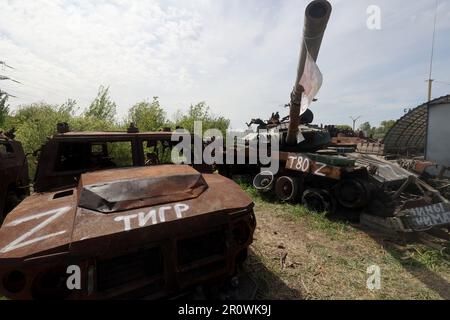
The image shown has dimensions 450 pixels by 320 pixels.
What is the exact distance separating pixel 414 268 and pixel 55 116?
1546cm

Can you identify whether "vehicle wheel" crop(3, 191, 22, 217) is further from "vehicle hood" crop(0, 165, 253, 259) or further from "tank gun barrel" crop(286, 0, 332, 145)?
"tank gun barrel" crop(286, 0, 332, 145)

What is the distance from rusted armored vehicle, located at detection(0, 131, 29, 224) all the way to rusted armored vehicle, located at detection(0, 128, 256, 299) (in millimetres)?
3331

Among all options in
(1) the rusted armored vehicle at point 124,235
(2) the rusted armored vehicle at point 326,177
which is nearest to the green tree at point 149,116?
(2) the rusted armored vehicle at point 326,177

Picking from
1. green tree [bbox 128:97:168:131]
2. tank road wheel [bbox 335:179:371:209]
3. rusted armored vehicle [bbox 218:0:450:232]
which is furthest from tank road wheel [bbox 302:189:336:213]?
green tree [bbox 128:97:168:131]

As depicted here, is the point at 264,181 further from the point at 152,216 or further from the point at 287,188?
the point at 152,216

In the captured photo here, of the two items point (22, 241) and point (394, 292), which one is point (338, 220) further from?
point (22, 241)

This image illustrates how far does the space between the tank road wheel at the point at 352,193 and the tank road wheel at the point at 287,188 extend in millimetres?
1100

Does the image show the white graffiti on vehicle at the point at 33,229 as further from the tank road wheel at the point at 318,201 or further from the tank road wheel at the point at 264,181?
the tank road wheel at the point at 264,181

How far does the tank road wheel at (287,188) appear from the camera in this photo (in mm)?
7434

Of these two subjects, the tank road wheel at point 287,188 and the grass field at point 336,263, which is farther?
the tank road wheel at point 287,188

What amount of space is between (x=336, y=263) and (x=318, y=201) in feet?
8.16

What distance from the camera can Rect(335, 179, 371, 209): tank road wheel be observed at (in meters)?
6.11
